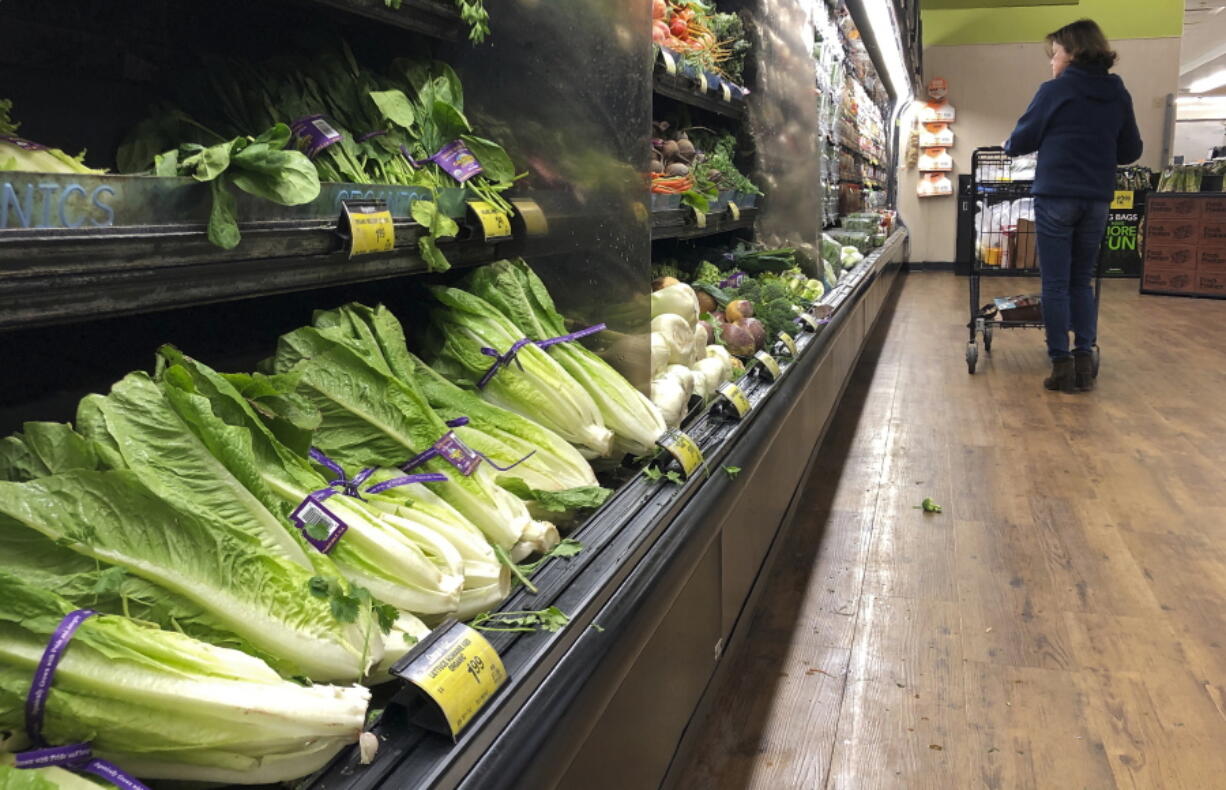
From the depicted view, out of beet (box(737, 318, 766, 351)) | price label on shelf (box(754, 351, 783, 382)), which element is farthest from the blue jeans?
price label on shelf (box(754, 351, 783, 382))

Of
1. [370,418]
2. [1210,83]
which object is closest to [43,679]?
[370,418]

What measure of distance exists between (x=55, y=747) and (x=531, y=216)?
1.49m

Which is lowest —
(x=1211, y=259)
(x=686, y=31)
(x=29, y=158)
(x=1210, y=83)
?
(x=1211, y=259)

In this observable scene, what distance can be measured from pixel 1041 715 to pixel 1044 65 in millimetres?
13585

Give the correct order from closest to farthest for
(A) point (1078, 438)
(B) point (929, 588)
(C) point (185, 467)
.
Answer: (C) point (185, 467) → (B) point (929, 588) → (A) point (1078, 438)

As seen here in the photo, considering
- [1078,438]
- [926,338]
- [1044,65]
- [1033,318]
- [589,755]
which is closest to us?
[589,755]

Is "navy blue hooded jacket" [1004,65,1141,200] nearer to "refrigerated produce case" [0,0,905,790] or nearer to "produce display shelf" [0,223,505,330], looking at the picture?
"refrigerated produce case" [0,0,905,790]

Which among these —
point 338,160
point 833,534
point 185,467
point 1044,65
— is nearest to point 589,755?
point 185,467

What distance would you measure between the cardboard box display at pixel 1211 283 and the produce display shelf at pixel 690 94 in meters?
7.65

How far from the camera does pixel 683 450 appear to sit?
2010mm

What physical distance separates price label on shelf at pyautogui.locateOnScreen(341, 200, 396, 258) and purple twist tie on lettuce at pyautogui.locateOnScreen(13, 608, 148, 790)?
75cm

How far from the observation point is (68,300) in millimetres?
1020

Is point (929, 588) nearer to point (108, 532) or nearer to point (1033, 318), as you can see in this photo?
point (108, 532)

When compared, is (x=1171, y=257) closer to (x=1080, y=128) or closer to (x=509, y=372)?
(x=1080, y=128)
